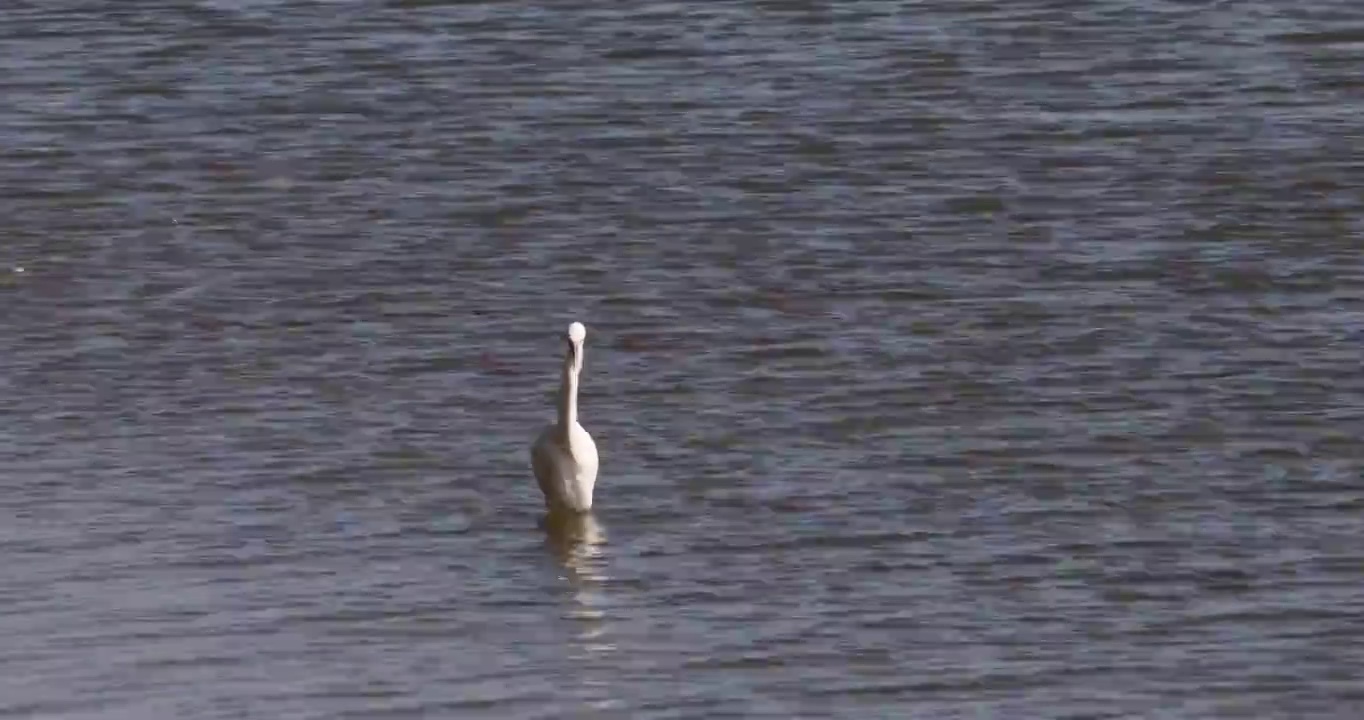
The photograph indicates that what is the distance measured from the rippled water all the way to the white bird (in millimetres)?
146

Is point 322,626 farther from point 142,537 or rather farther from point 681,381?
point 681,381

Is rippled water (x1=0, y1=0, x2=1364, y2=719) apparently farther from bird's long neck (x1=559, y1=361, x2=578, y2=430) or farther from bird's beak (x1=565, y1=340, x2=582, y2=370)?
bird's beak (x1=565, y1=340, x2=582, y2=370)

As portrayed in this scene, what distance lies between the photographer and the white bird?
12.6m

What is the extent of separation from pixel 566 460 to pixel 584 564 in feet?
2.02

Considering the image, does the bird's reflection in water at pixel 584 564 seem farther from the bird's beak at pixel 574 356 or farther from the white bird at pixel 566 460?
the bird's beak at pixel 574 356

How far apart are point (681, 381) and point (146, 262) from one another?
3.68 meters

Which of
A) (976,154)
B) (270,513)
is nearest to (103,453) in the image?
(270,513)

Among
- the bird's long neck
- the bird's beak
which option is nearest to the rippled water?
the bird's long neck

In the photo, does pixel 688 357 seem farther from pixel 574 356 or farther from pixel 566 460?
pixel 566 460

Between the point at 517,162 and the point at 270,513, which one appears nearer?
the point at 270,513

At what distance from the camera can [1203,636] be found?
1103cm

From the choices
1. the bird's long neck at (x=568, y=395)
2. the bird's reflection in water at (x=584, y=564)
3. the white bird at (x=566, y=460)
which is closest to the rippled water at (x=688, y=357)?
the bird's reflection in water at (x=584, y=564)

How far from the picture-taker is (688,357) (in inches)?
583

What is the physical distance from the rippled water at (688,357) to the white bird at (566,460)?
0.48 feet
